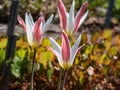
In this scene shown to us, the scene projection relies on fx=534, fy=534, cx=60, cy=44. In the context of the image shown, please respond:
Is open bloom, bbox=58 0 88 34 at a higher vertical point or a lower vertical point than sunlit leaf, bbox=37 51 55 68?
higher

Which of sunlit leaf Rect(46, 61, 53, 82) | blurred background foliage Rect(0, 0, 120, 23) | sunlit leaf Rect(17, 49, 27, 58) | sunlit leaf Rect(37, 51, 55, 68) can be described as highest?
blurred background foliage Rect(0, 0, 120, 23)

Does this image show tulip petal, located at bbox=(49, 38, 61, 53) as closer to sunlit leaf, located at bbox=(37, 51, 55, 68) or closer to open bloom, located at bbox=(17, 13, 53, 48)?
open bloom, located at bbox=(17, 13, 53, 48)

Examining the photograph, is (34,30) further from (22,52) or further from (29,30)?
(22,52)

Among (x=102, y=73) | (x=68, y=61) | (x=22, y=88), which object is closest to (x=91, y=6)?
(x=102, y=73)

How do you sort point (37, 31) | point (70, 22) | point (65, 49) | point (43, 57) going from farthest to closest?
point (43, 57) → point (70, 22) → point (37, 31) → point (65, 49)

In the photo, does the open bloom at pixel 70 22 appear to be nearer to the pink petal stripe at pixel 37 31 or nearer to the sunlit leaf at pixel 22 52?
the pink petal stripe at pixel 37 31

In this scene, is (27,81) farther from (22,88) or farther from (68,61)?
(68,61)

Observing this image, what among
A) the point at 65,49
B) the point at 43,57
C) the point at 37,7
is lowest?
the point at 65,49

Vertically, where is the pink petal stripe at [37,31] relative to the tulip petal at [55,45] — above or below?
above

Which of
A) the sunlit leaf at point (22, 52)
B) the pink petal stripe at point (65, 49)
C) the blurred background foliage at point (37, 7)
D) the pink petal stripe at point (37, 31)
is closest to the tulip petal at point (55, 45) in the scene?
the pink petal stripe at point (65, 49)

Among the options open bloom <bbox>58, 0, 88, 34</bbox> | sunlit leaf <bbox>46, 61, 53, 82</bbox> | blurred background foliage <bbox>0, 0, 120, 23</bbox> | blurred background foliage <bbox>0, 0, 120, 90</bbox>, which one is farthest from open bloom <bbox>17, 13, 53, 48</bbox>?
blurred background foliage <bbox>0, 0, 120, 23</bbox>

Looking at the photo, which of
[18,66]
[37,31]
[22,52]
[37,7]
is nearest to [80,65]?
[22,52]

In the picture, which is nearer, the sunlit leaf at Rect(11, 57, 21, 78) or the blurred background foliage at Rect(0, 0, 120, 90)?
the sunlit leaf at Rect(11, 57, 21, 78)
